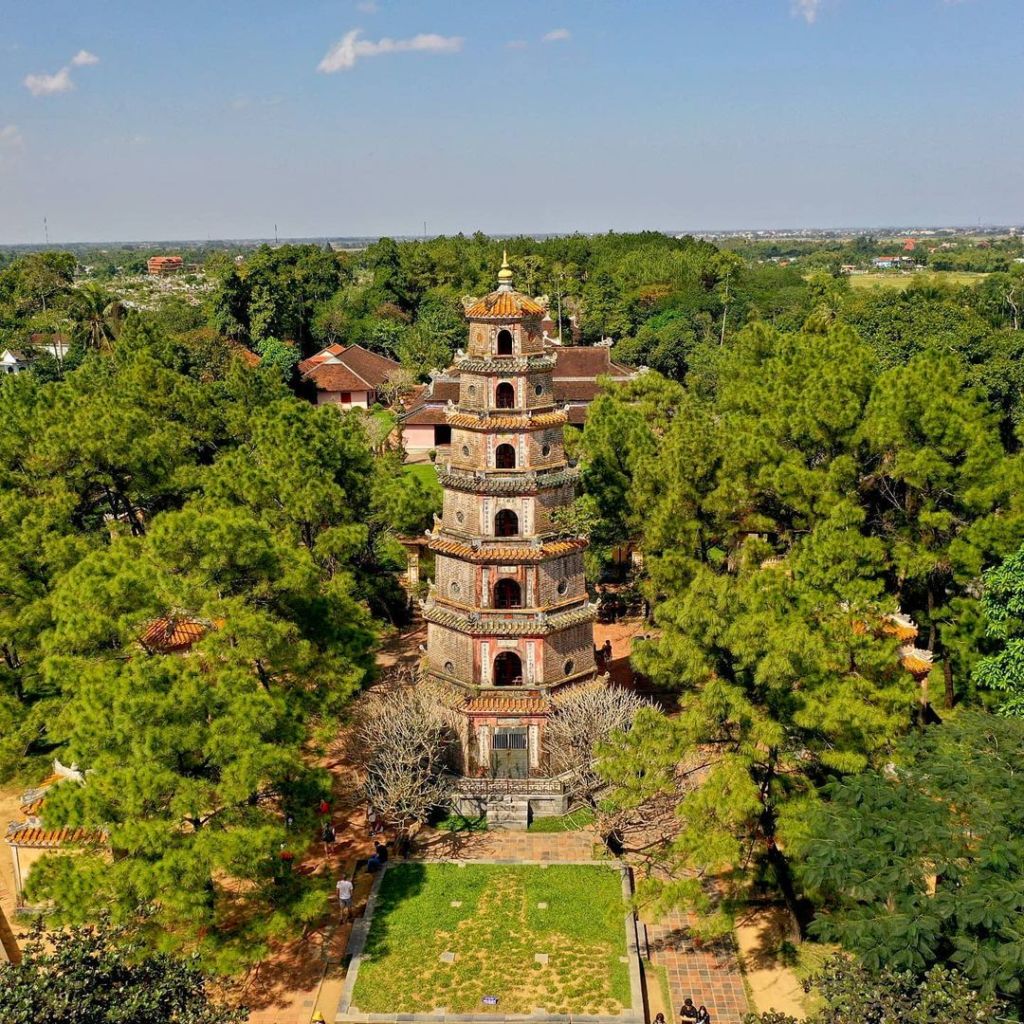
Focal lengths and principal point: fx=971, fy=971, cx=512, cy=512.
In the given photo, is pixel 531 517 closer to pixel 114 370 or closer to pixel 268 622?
pixel 268 622

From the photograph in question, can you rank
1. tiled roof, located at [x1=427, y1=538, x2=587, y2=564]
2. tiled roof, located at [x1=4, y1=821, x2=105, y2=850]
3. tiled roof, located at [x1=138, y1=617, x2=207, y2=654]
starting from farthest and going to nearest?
tiled roof, located at [x1=138, y1=617, x2=207, y2=654] → tiled roof, located at [x1=427, y1=538, x2=587, y2=564] → tiled roof, located at [x1=4, y1=821, x2=105, y2=850]

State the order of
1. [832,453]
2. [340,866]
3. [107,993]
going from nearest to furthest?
1. [107,993]
2. [340,866]
3. [832,453]

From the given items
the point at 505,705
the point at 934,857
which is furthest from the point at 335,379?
the point at 934,857

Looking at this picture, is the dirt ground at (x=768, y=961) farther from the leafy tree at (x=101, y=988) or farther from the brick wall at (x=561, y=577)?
the leafy tree at (x=101, y=988)

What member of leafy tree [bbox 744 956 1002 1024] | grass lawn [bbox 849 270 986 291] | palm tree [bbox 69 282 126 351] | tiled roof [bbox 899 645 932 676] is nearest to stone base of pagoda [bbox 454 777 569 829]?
leafy tree [bbox 744 956 1002 1024]

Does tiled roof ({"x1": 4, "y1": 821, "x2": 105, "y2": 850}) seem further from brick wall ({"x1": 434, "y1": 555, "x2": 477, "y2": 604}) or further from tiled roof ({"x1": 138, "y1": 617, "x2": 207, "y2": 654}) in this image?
brick wall ({"x1": 434, "y1": 555, "x2": 477, "y2": 604})

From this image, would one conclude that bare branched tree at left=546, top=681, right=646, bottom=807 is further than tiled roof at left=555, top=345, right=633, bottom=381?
No

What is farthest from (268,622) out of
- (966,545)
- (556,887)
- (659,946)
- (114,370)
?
(114,370)
